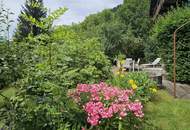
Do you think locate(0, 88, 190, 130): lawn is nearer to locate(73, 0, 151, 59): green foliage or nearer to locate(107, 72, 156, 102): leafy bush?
locate(107, 72, 156, 102): leafy bush

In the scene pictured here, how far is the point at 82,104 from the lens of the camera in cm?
608

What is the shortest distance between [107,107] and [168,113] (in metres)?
4.17

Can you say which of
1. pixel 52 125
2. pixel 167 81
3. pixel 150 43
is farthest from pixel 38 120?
pixel 150 43

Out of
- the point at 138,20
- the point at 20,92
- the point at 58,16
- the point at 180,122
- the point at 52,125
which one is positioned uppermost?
the point at 138,20

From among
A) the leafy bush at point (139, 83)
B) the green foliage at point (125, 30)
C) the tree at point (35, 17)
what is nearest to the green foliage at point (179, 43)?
the green foliage at point (125, 30)

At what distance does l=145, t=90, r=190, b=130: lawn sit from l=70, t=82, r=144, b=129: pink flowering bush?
2.33 metres

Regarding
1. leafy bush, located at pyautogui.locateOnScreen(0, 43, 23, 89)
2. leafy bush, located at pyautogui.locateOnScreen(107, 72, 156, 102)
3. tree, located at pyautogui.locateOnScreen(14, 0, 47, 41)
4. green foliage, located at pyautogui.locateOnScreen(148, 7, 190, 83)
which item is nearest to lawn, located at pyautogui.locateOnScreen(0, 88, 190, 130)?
leafy bush, located at pyautogui.locateOnScreen(107, 72, 156, 102)

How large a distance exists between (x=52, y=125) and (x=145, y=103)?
205 inches

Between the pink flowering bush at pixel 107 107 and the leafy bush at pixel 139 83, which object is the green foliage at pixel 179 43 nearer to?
the leafy bush at pixel 139 83

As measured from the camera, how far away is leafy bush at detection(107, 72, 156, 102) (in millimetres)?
10564

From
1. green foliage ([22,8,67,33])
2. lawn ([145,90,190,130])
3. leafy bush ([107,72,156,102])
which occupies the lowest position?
lawn ([145,90,190,130])

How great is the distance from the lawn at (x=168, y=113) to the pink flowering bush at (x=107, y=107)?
7.64 ft

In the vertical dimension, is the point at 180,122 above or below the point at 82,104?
below

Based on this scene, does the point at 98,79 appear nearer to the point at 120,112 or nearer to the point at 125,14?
the point at 120,112
